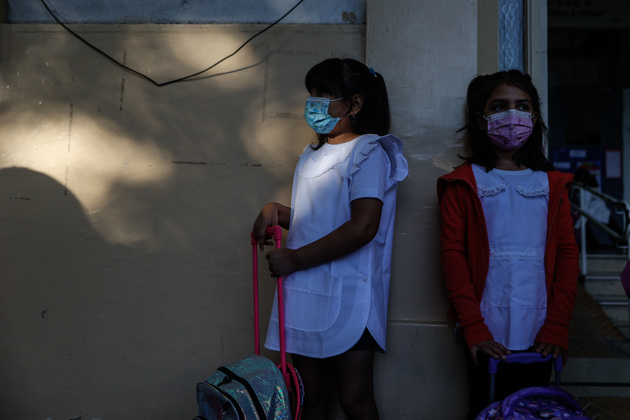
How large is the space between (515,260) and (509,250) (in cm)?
4

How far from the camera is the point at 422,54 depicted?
2.72 m

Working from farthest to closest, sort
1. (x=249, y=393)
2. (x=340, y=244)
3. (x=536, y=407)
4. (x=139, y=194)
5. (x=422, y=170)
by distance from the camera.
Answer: (x=139, y=194), (x=422, y=170), (x=340, y=244), (x=249, y=393), (x=536, y=407)

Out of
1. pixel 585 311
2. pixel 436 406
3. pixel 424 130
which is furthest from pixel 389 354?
pixel 585 311

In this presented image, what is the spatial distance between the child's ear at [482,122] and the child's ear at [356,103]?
0.52 m

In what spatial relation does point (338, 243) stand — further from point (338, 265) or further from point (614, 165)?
point (614, 165)

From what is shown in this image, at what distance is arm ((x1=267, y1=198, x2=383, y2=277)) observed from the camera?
209cm

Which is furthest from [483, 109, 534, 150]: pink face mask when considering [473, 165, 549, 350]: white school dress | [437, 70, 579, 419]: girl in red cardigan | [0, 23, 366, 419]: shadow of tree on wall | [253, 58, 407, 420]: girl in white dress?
[0, 23, 366, 419]: shadow of tree on wall

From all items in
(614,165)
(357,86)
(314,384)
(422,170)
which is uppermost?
(614,165)

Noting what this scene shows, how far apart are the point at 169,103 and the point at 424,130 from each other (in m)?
1.30

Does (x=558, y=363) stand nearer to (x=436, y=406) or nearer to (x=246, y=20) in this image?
(x=436, y=406)

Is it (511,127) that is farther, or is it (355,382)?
(511,127)

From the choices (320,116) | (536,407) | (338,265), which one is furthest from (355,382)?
(320,116)

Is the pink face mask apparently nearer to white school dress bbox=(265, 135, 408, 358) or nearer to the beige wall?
white school dress bbox=(265, 135, 408, 358)

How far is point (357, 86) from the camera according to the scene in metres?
2.32
